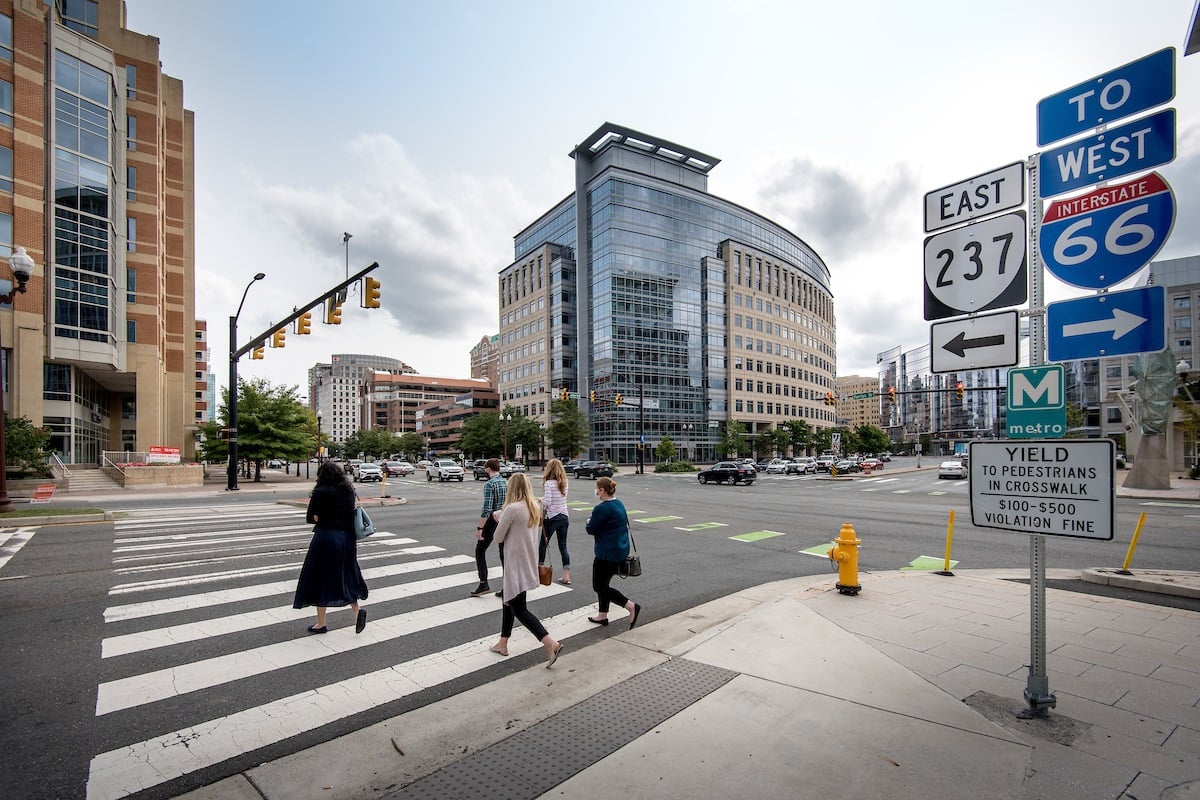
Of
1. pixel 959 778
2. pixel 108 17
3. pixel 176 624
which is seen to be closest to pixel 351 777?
pixel 959 778

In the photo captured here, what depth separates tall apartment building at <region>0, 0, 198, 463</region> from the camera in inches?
1234

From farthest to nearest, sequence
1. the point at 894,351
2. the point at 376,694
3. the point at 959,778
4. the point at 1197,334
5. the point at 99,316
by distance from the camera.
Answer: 1. the point at 894,351
2. the point at 1197,334
3. the point at 99,316
4. the point at 376,694
5. the point at 959,778

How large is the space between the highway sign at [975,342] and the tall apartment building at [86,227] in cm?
4019

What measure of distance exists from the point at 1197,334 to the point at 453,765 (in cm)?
9618

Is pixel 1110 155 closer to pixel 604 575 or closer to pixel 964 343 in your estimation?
pixel 964 343

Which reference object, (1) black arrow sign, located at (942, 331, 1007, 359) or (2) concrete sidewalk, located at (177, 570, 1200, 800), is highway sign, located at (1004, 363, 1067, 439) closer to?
(1) black arrow sign, located at (942, 331, 1007, 359)

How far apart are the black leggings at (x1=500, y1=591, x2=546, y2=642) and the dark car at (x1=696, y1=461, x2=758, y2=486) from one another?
32.5 meters

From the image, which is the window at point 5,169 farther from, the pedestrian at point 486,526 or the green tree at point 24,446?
the pedestrian at point 486,526

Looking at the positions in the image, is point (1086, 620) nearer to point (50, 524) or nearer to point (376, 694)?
point (376, 694)

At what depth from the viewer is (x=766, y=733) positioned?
12.3 ft

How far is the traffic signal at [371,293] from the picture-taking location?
636 inches

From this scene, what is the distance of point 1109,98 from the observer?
12.9ft

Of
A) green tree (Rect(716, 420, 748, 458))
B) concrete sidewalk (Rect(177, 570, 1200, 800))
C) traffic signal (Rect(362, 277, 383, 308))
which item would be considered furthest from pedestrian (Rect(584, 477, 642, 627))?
green tree (Rect(716, 420, 748, 458))

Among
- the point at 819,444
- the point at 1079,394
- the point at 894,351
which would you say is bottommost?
the point at 819,444
